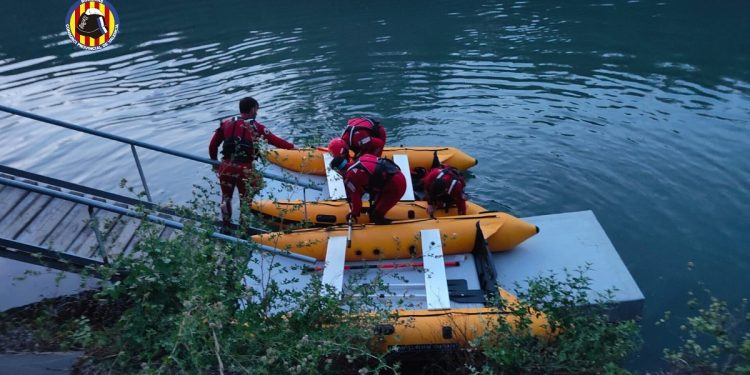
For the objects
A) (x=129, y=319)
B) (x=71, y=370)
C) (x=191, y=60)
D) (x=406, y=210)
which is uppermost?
(x=191, y=60)

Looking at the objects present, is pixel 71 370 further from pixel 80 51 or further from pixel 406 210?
pixel 80 51

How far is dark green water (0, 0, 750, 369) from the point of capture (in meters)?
8.44

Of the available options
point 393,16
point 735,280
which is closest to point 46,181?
point 735,280

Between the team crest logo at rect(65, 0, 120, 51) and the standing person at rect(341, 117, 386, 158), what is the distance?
442 inches

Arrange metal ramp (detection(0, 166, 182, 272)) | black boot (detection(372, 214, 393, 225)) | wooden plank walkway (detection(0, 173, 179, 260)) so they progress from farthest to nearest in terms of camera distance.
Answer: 1. black boot (detection(372, 214, 393, 225))
2. wooden plank walkway (detection(0, 173, 179, 260))
3. metal ramp (detection(0, 166, 182, 272))

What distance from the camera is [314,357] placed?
381 centimetres

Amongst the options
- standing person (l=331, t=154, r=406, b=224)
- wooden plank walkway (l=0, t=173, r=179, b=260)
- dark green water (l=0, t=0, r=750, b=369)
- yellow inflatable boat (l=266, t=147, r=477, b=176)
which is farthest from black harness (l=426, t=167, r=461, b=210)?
wooden plank walkway (l=0, t=173, r=179, b=260)

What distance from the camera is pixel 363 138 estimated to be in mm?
7773

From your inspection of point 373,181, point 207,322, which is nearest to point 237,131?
point 373,181

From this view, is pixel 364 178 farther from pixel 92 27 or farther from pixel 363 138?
pixel 92 27

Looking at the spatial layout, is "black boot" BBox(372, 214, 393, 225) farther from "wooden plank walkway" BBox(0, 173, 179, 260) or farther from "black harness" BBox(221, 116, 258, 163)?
"wooden plank walkway" BBox(0, 173, 179, 260)

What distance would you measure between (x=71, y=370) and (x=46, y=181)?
3755 millimetres

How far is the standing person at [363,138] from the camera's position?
25.5 ft

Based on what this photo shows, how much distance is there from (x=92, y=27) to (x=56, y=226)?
1229 cm
